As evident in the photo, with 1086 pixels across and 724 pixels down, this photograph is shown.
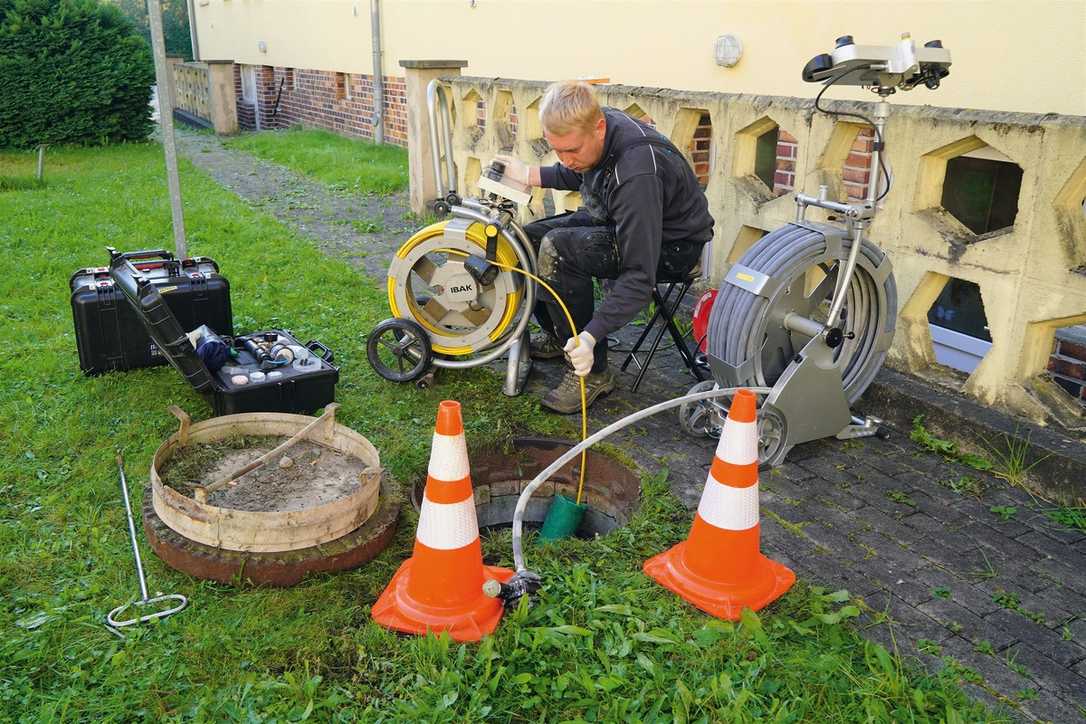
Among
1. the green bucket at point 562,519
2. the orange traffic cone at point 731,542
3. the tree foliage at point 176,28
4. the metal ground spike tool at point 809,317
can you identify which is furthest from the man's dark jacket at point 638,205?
the tree foliage at point 176,28

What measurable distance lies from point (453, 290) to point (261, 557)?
188 cm

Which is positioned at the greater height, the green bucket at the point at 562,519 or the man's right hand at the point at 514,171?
the man's right hand at the point at 514,171

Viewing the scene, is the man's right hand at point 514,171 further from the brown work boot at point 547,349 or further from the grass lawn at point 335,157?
the grass lawn at point 335,157

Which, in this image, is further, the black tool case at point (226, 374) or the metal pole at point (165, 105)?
the metal pole at point (165, 105)

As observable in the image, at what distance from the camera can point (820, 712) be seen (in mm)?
2367

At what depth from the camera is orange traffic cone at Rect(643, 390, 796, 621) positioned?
2.80 meters

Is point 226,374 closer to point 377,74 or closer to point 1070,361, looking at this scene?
point 1070,361

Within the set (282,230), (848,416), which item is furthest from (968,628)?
(282,230)

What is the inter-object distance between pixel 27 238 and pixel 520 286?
5.22 metres

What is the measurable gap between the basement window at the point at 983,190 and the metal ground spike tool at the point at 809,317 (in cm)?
176

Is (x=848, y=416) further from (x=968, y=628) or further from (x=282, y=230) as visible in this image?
(x=282, y=230)

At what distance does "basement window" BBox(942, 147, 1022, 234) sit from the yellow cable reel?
2.76m

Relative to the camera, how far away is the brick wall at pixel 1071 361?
13.8 ft

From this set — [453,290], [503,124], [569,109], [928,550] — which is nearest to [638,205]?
[569,109]
